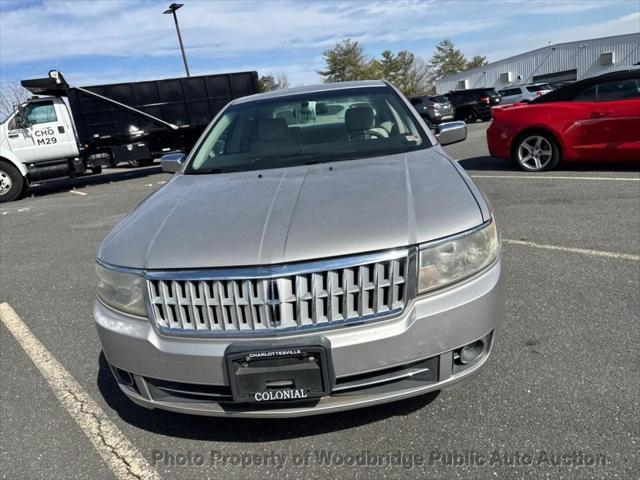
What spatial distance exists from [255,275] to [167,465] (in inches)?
40.4

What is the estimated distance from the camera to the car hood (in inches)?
79.7

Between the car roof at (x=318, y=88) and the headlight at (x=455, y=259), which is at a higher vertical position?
the car roof at (x=318, y=88)

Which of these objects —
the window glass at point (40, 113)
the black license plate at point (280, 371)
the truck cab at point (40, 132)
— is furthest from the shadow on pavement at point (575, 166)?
the window glass at point (40, 113)

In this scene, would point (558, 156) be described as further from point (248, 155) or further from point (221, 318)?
point (221, 318)

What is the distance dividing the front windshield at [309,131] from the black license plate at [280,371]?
1493mm

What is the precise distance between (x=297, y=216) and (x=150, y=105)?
13.6m

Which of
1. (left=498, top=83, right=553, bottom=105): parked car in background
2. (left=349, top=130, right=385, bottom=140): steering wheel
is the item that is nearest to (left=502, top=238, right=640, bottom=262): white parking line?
(left=349, top=130, right=385, bottom=140): steering wheel

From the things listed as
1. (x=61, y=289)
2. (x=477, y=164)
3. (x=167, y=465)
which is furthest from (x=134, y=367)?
(x=477, y=164)

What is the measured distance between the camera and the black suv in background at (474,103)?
77.3 ft

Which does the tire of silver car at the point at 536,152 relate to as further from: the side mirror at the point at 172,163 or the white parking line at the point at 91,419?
the white parking line at the point at 91,419

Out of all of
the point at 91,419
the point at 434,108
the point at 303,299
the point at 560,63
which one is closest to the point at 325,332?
the point at 303,299

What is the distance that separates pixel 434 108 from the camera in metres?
21.5

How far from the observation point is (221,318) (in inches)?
78.6

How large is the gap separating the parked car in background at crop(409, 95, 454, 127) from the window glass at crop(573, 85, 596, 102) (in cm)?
1369
